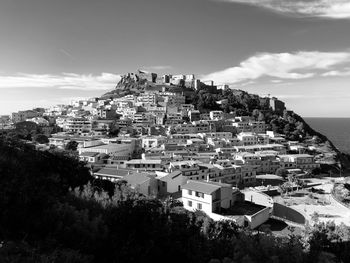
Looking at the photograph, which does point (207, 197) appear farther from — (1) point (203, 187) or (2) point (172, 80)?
(2) point (172, 80)

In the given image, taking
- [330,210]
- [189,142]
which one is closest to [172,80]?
[189,142]

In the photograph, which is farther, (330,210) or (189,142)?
(189,142)

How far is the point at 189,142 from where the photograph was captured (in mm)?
49406

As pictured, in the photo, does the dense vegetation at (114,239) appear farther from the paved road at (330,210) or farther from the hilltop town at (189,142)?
the paved road at (330,210)

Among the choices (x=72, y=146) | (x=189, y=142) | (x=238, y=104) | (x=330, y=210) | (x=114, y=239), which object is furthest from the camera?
(x=238, y=104)

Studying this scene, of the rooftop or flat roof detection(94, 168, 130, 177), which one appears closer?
the rooftop

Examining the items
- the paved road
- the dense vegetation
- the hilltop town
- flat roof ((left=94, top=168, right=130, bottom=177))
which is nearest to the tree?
the hilltop town

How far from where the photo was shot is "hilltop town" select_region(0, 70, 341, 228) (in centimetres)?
2962

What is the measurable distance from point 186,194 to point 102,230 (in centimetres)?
1698

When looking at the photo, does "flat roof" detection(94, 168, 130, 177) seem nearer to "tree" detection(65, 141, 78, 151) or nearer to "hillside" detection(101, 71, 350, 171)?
"tree" detection(65, 141, 78, 151)

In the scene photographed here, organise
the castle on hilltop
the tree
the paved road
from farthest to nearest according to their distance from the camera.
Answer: the castle on hilltop, the tree, the paved road

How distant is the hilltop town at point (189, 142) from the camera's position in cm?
2962

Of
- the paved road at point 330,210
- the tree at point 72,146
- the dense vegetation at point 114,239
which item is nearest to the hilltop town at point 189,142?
the tree at point 72,146

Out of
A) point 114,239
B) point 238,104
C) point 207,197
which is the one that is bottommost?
point 207,197
